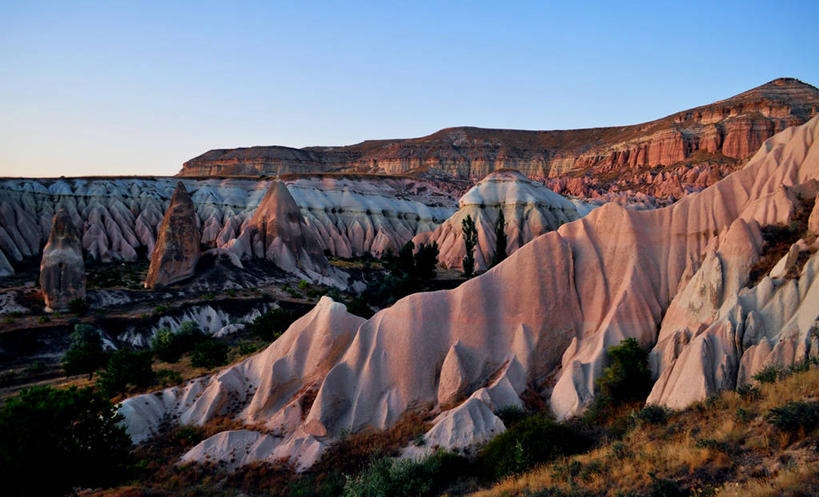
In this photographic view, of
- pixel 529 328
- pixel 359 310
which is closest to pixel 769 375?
pixel 529 328

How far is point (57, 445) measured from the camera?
33.2ft

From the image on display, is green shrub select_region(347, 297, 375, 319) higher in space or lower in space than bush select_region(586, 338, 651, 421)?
lower

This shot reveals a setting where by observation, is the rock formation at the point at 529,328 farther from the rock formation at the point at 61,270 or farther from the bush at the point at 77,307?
the rock formation at the point at 61,270

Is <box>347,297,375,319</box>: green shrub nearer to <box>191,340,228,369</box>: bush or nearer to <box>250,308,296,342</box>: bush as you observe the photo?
<box>250,308,296,342</box>: bush

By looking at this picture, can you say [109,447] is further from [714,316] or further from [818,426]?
[714,316]

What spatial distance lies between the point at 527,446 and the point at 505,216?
58.1 metres

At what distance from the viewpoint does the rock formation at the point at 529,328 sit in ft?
46.6

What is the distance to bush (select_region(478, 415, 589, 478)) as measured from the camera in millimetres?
11031

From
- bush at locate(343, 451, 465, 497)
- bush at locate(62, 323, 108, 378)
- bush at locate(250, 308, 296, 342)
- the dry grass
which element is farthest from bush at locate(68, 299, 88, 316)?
the dry grass

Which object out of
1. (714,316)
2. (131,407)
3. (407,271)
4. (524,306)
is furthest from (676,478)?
(407,271)

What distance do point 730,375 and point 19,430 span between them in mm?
15725

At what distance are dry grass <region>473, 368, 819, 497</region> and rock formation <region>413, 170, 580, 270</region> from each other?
48.9 m

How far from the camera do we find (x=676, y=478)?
8281 mm

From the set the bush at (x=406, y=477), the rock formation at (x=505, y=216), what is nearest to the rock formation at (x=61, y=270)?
the bush at (x=406, y=477)
